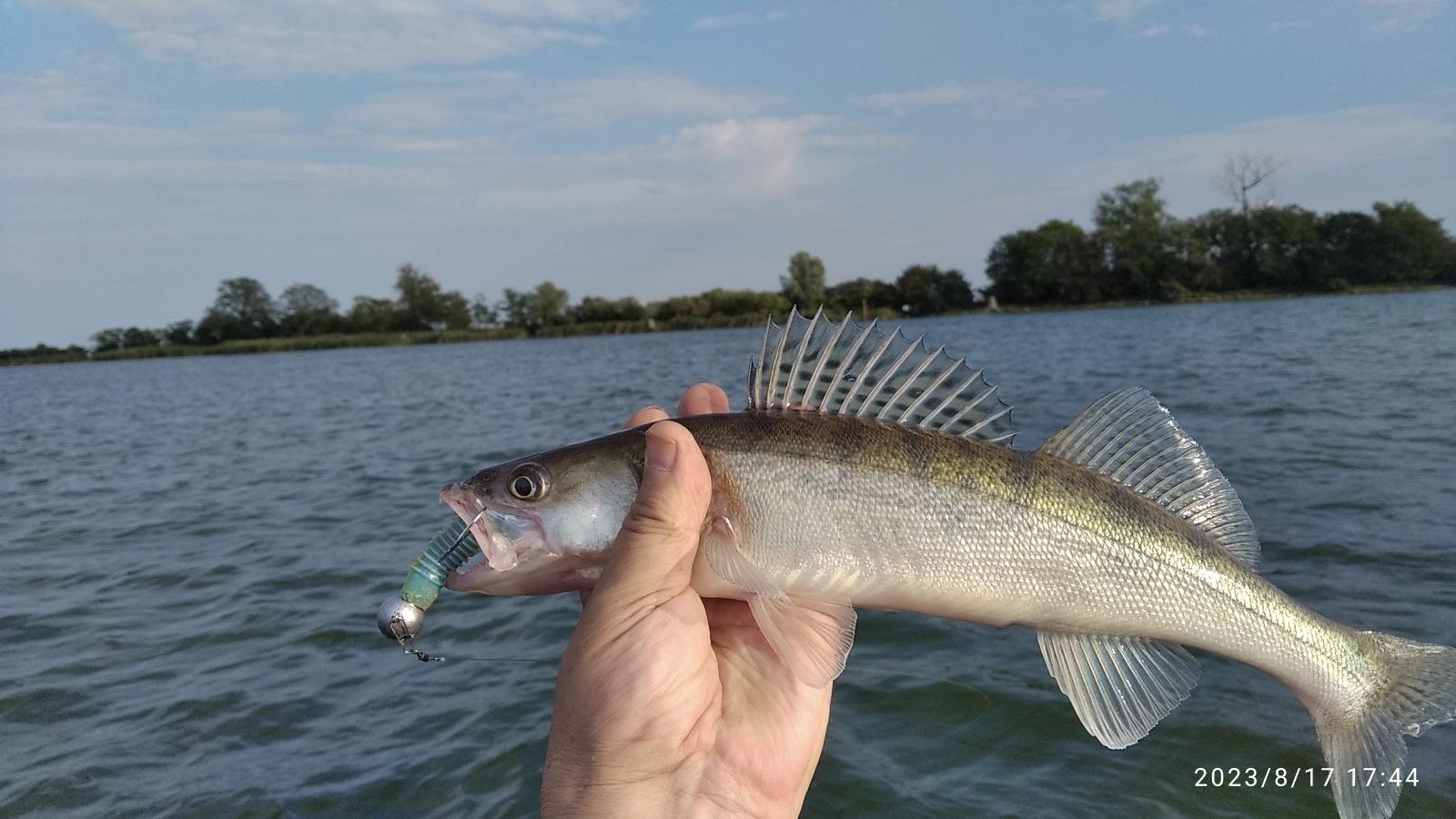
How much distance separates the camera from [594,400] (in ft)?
83.6

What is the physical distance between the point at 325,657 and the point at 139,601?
12.0 feet

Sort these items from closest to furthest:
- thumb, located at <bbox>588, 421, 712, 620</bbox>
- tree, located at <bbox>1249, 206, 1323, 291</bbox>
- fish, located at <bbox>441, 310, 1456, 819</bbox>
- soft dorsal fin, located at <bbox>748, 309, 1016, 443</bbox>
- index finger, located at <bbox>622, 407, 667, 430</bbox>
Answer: thumb, located at <bbox>588, 421, 712, 620</bbox>
fish, located at <bbox>441, 310, 1456, 819</bbox>
soft dorsal fin, located at <bbox>748, 309, 1016, 443</bbox>
index finger, located at <bbox>622, 407, 667, 430</bbox>
tree, located at <bbox>1249, 206, 1323, 291</bbox>

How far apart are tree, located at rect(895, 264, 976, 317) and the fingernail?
94.3 m

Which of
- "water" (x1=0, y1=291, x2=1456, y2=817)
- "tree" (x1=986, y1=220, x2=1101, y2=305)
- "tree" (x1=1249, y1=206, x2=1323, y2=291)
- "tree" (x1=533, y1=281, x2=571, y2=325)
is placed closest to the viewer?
"water" (x1=0, y1=291, x2=1456, y2=817)

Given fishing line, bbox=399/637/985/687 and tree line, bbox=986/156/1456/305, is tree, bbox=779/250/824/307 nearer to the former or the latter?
tree line, bbox=986/156/1456/305

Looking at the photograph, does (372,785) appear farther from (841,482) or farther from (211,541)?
(211,541)

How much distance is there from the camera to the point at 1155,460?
335 cm

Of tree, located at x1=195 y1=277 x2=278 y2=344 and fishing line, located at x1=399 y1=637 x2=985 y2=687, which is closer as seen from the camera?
fishing line, located at x1=399 y1=637 x2=985 y2=687

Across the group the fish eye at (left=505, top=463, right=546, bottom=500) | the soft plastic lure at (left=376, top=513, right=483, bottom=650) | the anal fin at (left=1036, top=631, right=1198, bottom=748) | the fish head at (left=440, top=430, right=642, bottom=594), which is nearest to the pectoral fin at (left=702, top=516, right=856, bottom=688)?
the fish head at (left=440, top=430, right=642, bottom=594)

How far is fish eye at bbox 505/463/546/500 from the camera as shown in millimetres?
3229

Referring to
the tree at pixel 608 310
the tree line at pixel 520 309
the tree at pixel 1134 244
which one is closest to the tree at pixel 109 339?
the tree line at pixel 520 309

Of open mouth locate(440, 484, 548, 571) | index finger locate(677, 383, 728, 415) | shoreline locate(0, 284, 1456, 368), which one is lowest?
open mouth locate(440, 484, 548, 571)

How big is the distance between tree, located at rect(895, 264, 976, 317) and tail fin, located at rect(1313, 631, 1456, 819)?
93.6 meters

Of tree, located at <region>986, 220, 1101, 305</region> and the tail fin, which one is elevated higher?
tree, located at <region>986, 220, 1101, 305</region>
